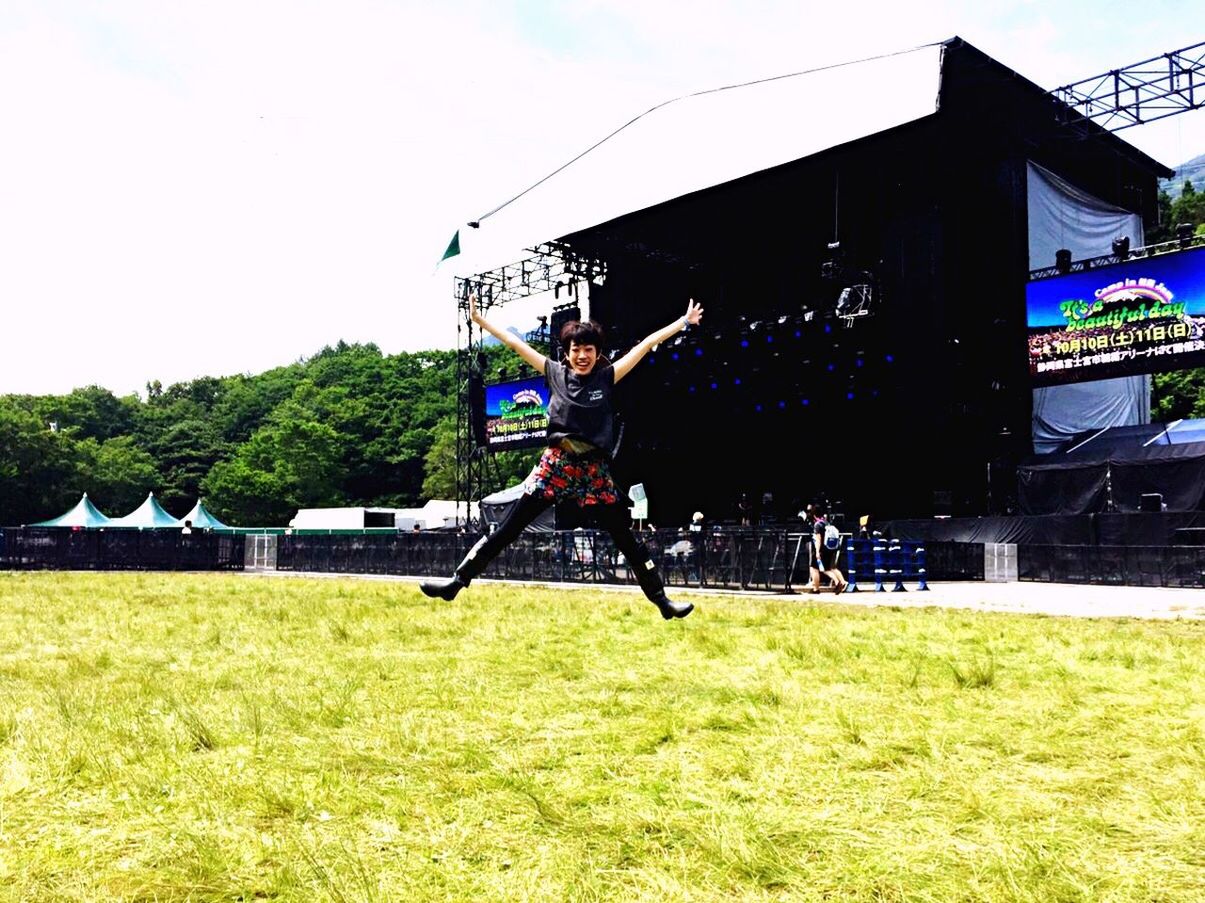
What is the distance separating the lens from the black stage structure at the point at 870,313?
27469 millimetres

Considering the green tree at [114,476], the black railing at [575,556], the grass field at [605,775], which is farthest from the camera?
the green tree at [114,476]

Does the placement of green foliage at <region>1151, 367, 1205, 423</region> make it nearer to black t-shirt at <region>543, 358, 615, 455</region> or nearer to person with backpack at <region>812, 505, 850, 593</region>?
person with backpack at <region>812, 505, 850, 593</region>

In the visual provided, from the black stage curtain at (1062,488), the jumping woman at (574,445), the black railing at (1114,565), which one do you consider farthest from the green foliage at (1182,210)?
the jumping woman at (574,445)

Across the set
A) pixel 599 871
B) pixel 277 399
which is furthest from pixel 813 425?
pixel 277 399

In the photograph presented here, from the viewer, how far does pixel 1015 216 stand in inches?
1105

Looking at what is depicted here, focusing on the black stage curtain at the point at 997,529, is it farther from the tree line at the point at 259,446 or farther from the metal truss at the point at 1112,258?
the tree line at the point at 259,446

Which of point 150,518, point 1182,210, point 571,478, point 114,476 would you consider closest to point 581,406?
point 571,478

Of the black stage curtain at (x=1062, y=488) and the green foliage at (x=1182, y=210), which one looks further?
the green foliage at (x=1182, y=210)

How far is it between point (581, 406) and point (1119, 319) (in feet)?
75.3

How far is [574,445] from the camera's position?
5.94 metres

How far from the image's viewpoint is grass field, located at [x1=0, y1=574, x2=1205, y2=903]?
267 cm

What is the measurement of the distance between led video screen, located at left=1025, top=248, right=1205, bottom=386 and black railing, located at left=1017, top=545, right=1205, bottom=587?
5324mm

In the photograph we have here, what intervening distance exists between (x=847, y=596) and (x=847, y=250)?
15.5m

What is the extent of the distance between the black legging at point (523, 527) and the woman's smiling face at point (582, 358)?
809 millimetres
